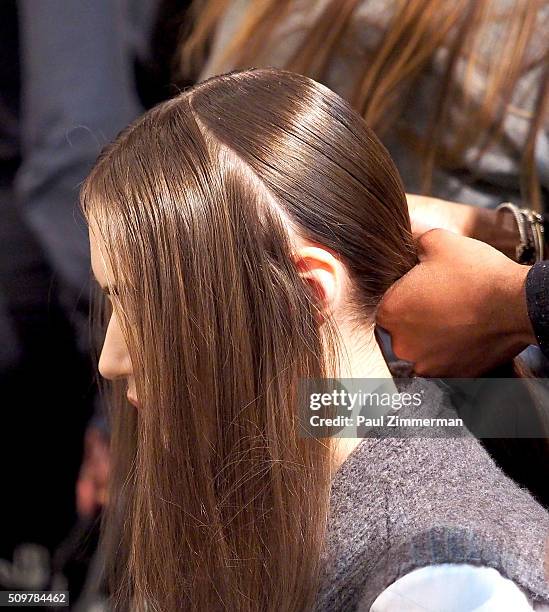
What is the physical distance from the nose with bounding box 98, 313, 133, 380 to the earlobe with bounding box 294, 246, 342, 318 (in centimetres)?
16

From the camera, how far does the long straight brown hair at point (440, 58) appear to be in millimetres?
671

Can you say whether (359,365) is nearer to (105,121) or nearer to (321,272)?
(321,272)

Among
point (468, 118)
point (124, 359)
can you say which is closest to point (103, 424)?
point (124, 359)

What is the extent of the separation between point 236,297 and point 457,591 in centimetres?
25

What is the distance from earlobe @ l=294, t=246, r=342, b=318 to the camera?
1.62 ft

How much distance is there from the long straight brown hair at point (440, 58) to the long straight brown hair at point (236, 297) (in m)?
0.19

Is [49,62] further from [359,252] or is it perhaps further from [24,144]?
[359,252]

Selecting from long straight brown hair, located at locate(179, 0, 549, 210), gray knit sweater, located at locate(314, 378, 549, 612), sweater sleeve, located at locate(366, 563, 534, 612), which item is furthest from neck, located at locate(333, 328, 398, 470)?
long straight brown hair, located at locate(179, 0, 549, 210)

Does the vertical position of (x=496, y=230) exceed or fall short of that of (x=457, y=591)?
it exceeds it

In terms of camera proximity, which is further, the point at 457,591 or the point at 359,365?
the point at 359,365

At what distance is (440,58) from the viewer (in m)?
0.69

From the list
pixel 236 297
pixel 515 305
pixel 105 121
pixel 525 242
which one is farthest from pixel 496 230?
pixel 105 121

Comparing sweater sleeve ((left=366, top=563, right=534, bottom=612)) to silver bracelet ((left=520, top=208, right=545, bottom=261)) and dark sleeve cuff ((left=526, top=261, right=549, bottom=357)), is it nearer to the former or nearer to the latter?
dark sleeve cuff ((left=526, top=261, right=549, bottom=357))

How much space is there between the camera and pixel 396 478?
0.50 m
